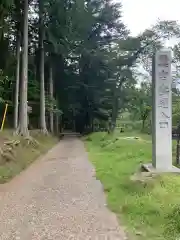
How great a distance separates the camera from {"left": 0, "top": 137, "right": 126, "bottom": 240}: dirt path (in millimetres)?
6029

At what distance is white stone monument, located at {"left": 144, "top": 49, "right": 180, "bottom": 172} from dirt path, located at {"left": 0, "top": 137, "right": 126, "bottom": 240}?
190 centimetres

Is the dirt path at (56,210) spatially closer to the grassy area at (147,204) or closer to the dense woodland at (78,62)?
the grassy area at (147,204)

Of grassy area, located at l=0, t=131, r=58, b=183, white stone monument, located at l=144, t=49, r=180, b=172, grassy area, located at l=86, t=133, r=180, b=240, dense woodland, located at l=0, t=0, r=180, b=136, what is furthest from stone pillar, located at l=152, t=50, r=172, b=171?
dense woodland, located at l=0, t=0, r=180, b=136

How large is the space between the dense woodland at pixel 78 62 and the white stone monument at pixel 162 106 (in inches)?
374

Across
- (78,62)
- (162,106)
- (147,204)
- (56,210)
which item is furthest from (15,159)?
(78,62)

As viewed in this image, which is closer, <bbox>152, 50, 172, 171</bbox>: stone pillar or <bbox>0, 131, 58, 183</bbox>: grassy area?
<bbox>152, 50, 172, 171</bbox>: stone pillar

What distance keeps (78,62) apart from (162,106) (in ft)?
108

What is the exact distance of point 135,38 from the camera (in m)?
40.1

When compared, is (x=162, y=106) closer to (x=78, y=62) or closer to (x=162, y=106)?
(x=162, y=106)

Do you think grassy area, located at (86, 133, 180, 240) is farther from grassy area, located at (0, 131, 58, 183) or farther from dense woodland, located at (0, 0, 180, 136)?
dense woodland, located at (0, 0, 180, 136)

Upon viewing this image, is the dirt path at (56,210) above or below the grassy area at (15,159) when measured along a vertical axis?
below

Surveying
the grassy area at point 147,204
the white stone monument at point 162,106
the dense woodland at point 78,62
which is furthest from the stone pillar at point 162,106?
the dense woodland at point 78,62

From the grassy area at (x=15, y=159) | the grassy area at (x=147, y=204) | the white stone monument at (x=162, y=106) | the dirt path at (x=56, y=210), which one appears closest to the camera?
the grassy area at (x=147, y=204)

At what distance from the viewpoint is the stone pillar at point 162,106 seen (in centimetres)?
1107
